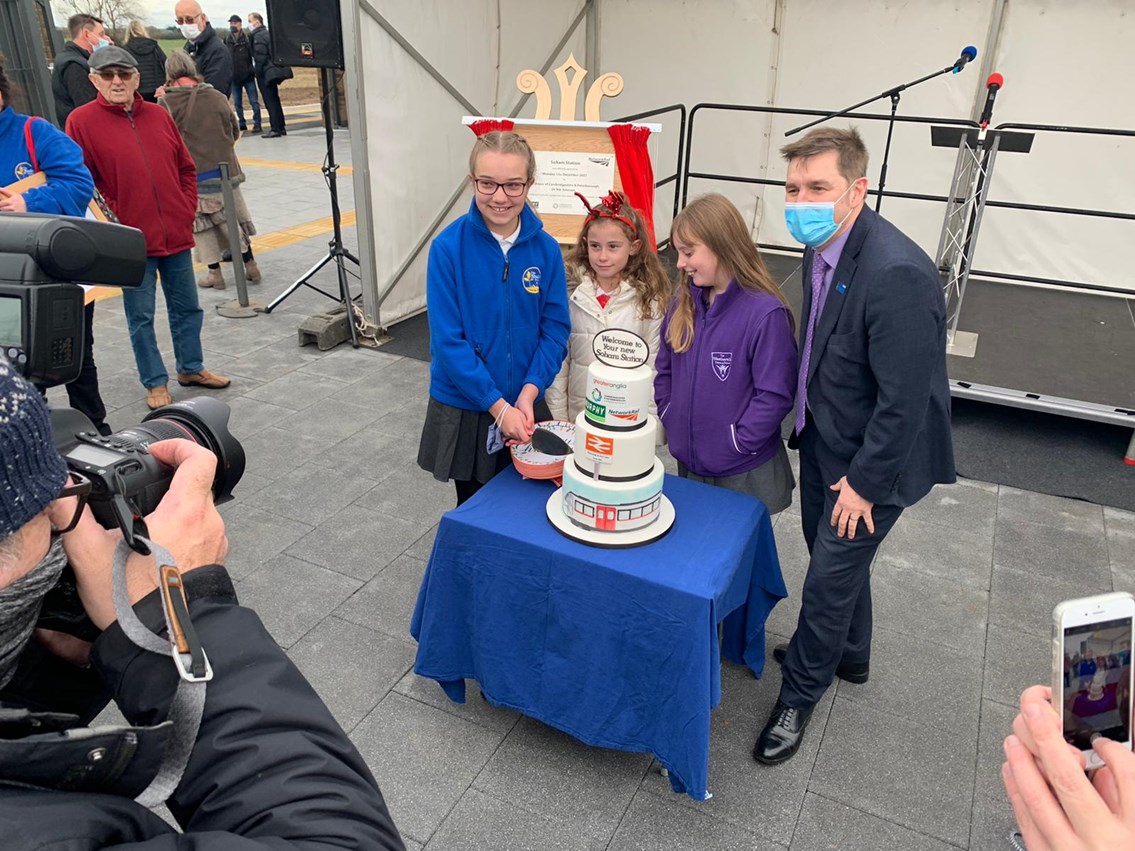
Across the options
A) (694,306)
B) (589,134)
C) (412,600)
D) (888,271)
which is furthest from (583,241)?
(589,134)

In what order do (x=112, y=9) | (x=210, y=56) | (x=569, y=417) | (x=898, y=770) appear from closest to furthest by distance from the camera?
(x=898, y=770), (x=569, y=417), (x=210, y=56), (x=112, y=9)

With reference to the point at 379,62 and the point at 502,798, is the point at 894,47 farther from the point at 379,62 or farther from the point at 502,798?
the point at 502,798

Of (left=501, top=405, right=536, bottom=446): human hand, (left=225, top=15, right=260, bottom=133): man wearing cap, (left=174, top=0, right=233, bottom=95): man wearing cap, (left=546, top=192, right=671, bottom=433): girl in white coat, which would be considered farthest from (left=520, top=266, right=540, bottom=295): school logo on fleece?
(left=225, top=15, right=260, bottom=133): man wearing cap

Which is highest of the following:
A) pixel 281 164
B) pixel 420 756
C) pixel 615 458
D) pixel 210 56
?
pixel 210 56

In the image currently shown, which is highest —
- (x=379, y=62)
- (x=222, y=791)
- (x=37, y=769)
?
(x=379, y=62)

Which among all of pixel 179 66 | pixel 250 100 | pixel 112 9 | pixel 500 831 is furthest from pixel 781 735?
pixel 250 100

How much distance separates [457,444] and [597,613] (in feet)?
2.91

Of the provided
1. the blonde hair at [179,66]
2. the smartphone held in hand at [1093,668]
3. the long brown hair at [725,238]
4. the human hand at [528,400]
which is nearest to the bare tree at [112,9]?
the blonde hair at [179,66]

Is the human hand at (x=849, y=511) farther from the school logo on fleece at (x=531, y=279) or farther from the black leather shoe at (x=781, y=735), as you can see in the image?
the school logo on fleece at (x=531, y=279)

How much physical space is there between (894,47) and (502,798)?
670cm

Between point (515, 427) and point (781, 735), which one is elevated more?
point (515, 427)

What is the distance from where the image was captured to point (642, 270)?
9.66 ft

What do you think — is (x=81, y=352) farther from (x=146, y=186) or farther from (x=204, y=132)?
(x=204, y=132)

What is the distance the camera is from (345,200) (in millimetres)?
9930
